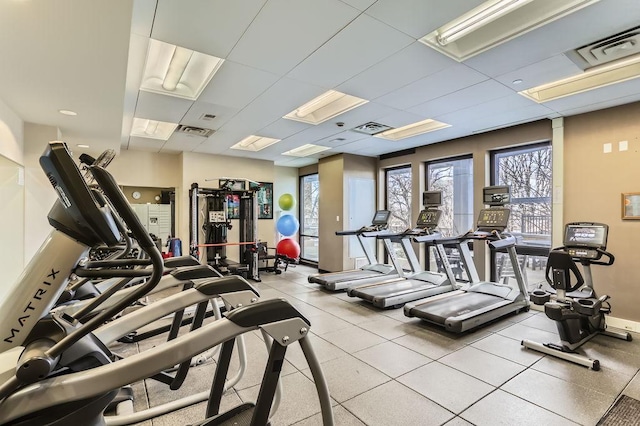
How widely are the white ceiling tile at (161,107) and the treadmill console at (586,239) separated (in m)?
4.89

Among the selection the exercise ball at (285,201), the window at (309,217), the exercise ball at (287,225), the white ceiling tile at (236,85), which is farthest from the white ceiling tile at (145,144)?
the window at (309,217)

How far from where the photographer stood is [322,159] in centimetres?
771

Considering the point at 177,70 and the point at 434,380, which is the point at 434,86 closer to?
the point at 177,70

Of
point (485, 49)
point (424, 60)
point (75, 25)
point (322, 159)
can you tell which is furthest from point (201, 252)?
point (485, 49)

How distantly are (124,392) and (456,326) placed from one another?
125 inches

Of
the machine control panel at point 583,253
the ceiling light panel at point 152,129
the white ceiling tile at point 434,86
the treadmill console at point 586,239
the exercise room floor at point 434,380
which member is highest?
the ceiling light panel at point 152,129

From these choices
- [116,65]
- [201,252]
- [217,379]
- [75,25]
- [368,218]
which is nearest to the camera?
[217,379]

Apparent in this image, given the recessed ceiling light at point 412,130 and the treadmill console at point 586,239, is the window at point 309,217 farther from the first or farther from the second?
the treadmill console at point 586,239

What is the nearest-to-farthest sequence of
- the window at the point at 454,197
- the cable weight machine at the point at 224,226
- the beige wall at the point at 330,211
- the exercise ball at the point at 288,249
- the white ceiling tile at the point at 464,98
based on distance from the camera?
the white ceiling tile at the point at 464,98 → the window at the point at 454,197 → the cable weight machine at the point at 224,226 → the beige wall at the point at 330,211 → the exercise ball at the point at 288,249

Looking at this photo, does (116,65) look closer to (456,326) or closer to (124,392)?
(124,392)

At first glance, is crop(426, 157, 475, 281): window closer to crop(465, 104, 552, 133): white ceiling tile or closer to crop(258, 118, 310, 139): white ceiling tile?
crop(465, 104, 552, 133): white ceiling tile

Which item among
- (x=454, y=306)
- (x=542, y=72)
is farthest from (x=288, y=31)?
(x=454, y=306)

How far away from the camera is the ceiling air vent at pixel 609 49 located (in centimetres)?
259

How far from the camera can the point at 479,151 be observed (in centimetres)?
546
